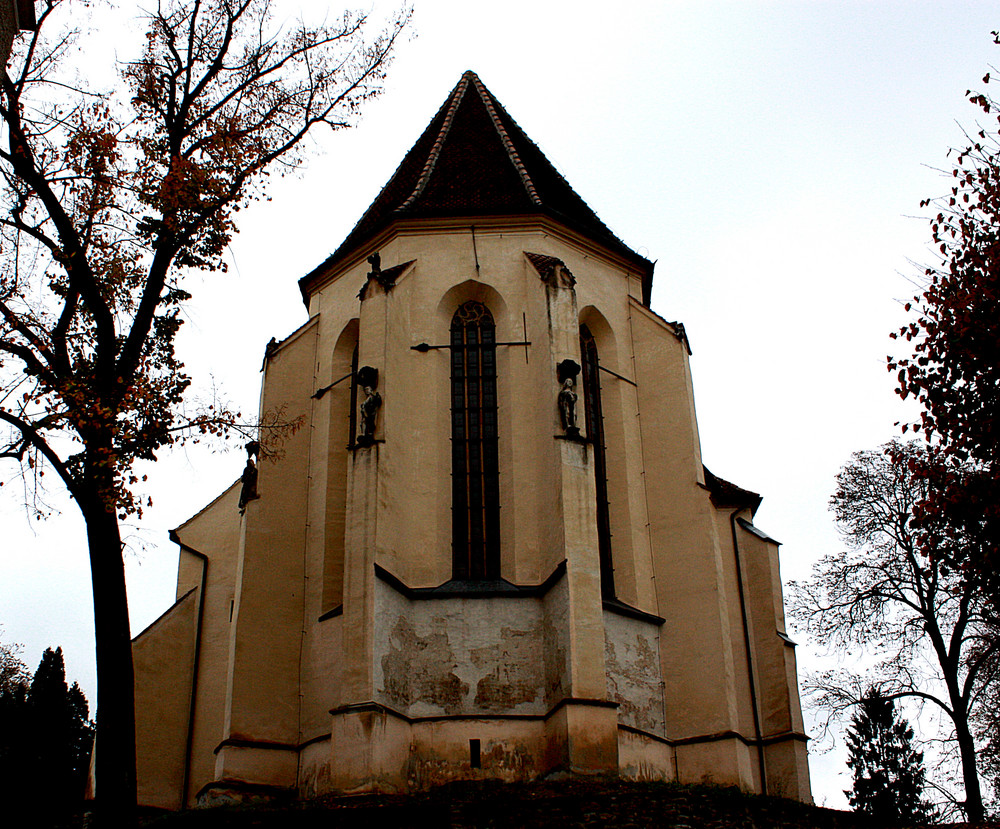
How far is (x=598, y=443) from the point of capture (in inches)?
797

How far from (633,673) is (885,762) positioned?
18.4m

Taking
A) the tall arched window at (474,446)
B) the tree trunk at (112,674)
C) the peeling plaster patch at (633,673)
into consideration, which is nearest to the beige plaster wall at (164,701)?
the tall arched window at (474,446)

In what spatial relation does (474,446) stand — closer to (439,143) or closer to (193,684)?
(193,684)

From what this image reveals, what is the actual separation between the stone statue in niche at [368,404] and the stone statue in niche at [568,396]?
3.00 meters

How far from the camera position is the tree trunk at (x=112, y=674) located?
33.6 feet

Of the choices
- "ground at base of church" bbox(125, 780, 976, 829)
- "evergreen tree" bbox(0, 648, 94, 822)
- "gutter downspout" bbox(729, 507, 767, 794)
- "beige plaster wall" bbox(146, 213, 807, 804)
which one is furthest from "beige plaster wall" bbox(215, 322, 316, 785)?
"evergreen tree" bbox(0, 648, 94, 822)

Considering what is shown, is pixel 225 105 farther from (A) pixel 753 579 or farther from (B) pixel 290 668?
(A) pixel 753 579

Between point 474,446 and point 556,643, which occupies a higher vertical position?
point 474,446

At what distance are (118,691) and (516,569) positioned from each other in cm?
843

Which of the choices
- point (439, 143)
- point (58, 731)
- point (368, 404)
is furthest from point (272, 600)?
point (58, 731)

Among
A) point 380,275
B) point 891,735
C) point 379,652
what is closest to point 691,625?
point 379,652

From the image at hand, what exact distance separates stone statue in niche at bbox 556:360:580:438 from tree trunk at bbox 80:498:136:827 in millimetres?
8257

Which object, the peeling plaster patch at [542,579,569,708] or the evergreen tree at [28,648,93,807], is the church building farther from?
the evergreen tree at [28,648,93,807]

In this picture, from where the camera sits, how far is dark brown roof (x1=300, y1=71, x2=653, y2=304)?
69.3 feet
